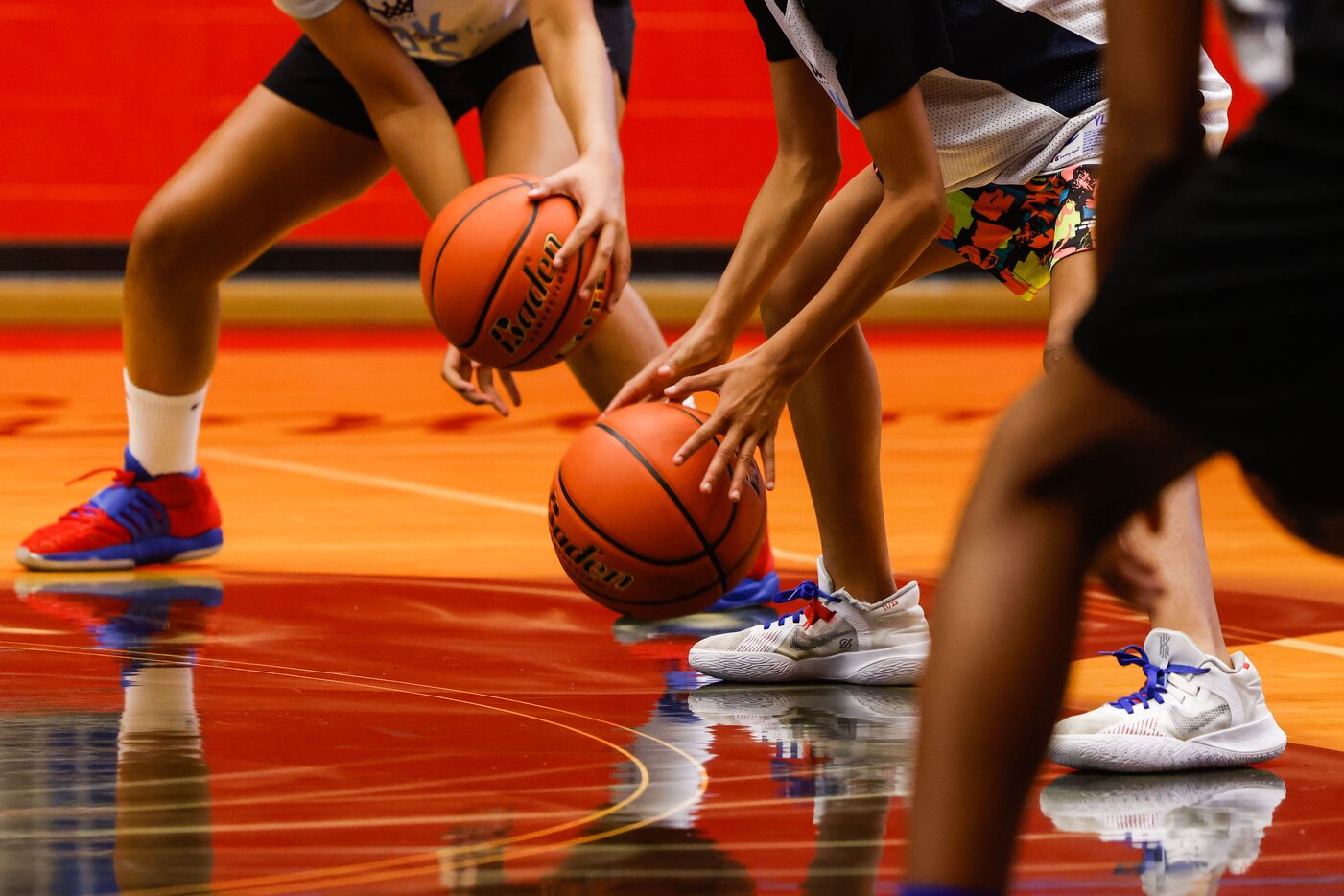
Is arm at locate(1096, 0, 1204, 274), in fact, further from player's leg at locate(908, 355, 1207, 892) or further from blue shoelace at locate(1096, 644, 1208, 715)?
blue shoelace at locate(1096, 644, 1208, 715)

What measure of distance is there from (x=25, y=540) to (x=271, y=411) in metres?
2.60

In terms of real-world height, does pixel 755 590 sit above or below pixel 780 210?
below

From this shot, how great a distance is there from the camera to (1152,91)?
1116 millimetres

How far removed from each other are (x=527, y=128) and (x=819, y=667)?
1.08 metres

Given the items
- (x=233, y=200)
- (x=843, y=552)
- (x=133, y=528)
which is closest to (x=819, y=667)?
(x=843, y=552)

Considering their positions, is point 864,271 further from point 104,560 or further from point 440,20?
point 104,560

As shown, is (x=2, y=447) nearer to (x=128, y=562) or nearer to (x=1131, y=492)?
(x=128, y=562)

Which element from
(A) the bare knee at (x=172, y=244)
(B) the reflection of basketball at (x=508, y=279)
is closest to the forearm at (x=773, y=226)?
(B) the reflection of basketball at (x=508, y=279)

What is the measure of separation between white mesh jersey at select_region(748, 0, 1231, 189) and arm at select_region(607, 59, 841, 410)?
7cm

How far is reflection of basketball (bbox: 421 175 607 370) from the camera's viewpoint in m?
2.70

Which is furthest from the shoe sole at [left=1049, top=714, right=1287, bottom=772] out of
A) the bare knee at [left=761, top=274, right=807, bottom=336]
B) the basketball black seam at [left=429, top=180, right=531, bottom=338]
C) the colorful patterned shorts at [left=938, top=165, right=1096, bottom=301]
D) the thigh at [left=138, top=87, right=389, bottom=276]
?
the thigh at [left=138, top=87, right=389, bottom=276]

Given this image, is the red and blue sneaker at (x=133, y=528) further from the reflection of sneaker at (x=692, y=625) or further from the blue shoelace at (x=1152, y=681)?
the blue shoelace at (x=1152, y=681)

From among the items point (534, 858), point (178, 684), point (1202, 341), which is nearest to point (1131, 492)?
point (1202, 341)

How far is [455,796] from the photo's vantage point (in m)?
1.96
